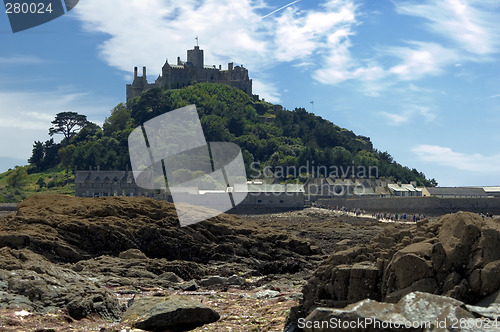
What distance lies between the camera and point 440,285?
10.3 m

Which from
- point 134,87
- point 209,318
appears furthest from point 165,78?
point 209,318

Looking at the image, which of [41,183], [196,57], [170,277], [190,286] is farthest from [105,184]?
[190,286]

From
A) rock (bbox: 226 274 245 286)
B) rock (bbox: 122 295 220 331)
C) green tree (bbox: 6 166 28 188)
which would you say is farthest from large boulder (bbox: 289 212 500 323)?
green tree (bbox: 6 166 28 188)

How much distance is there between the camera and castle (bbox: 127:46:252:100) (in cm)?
16088

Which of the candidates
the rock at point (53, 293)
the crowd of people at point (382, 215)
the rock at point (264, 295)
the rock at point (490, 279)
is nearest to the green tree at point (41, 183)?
the crowd of people at point (382, 215)

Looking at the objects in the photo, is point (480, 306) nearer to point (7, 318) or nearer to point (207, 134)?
point (7, 318)

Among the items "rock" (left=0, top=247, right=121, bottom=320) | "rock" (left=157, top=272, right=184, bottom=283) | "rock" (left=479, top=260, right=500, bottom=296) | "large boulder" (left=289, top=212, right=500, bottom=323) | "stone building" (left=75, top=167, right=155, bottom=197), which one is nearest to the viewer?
"rock" (left=479, top=260, right=500, bottom=296)

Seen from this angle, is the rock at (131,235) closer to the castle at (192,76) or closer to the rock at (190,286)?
the rock at (190,286)

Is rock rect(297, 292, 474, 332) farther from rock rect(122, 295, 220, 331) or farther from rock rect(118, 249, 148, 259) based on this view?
rock rect(118, 249, 148, 259)

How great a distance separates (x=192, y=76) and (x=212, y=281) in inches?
5856

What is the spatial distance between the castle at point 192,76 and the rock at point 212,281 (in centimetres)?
14301

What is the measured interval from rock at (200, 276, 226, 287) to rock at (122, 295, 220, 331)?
16.9 ft

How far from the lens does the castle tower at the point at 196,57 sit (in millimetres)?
167700

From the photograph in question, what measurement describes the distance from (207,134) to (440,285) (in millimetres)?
118980
